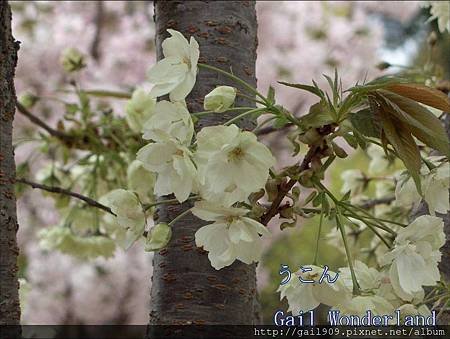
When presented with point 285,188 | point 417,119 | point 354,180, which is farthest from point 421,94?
point 354,180

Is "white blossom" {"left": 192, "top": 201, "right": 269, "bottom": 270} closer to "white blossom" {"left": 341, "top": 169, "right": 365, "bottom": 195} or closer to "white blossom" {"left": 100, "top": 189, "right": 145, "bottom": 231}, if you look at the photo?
"white blossom" {"left": 100, "top": 189, "right": 145, "bottom": 231}

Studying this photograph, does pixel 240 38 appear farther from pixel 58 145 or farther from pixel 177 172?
pixel 58 145

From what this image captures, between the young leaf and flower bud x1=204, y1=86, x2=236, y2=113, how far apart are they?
12 cm

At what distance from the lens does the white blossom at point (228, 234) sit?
0.56 metres

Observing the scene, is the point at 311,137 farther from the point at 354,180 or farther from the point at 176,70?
the point at 354,180

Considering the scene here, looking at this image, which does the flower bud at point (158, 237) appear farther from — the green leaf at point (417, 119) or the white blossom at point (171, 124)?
the green leaf at point (417, 119)

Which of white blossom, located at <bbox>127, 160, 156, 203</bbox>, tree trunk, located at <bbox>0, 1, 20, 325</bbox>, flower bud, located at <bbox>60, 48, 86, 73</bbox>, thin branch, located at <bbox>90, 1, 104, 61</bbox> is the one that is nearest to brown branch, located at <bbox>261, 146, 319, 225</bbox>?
tree trunk, located at <bbox>0, 1, 20, 325</bbox>

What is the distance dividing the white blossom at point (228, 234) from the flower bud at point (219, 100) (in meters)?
0.08

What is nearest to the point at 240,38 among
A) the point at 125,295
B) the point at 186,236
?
the point at 186,236

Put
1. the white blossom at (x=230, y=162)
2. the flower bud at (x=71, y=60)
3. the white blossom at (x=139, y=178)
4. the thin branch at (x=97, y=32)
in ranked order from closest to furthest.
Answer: the white blossom at (x=230, y=162)
the white blossom at (x=139, y=178)
the flower bud at (x=71, y=60)
the thin branch at (x=97, y=32)

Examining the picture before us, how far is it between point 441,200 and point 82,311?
355 centimetres

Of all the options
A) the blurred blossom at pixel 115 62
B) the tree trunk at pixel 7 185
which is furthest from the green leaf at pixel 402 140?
the blurred blossom at pixel 115 62

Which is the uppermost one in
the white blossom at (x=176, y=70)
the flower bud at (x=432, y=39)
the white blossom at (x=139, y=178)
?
the flower bud at (x=432, y=39)

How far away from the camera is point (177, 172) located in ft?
1.81
